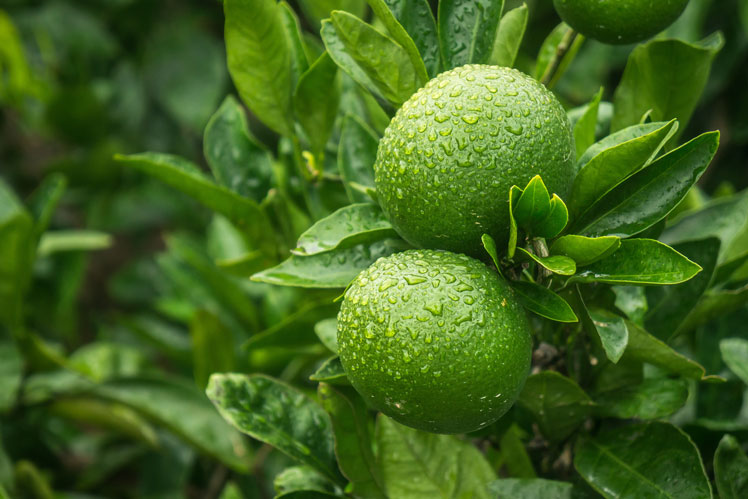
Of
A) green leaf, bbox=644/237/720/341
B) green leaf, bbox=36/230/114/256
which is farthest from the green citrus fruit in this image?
green leaf, bbox=36/230/114/256

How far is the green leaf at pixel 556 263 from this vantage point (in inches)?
21.7

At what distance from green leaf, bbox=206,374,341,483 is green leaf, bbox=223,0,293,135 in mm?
295

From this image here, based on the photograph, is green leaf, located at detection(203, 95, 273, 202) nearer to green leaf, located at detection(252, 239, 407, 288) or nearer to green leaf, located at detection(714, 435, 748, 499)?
green leaf, located at detection(252, 239, 407, 288)

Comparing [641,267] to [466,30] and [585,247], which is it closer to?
[585,247]

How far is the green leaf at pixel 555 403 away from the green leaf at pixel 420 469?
0.08 m

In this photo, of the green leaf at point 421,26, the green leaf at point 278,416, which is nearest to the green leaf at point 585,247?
the green leaf at point 421,26

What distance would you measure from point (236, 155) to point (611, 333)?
53 cm

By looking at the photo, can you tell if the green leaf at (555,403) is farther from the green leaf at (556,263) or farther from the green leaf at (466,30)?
the green leaf at (466,30)

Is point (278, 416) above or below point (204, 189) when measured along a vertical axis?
below

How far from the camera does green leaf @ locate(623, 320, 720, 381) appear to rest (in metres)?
0.64

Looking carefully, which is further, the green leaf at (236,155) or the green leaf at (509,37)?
the green leaf at (236,155)

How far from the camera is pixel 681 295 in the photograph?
0.76 m

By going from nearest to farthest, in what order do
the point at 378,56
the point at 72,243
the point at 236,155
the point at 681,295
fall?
the point at 378,56 → the point at 681,295 → the point at 236,155 → the point at 72,243

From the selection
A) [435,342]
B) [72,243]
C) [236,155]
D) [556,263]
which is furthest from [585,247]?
[72,243]
